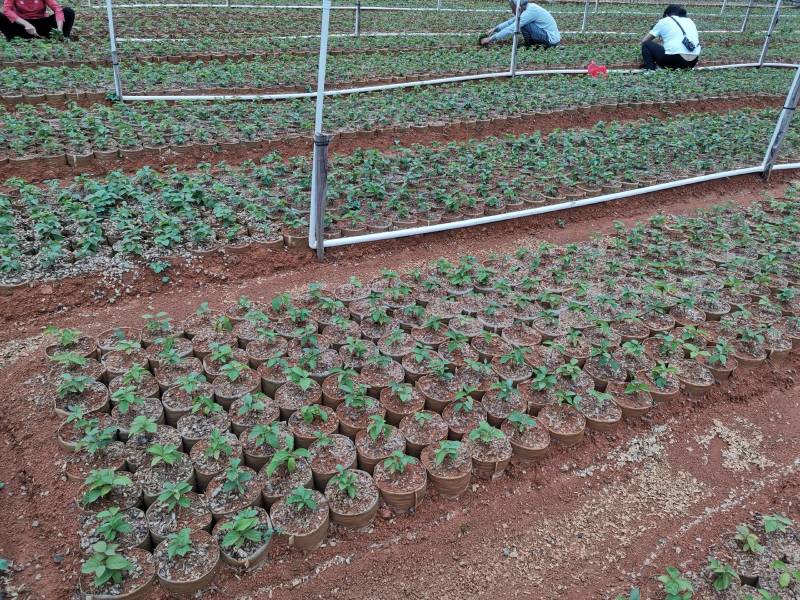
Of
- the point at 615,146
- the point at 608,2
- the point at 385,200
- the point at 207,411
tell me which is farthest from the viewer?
the point at 608,2

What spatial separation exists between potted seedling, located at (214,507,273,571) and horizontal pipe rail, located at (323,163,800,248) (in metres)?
2.57

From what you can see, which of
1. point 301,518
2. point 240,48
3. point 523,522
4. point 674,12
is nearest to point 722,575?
point 523,522

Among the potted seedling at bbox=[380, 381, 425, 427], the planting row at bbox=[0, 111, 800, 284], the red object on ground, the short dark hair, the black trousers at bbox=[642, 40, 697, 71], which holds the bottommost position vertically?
the potted seedling at bbox=[380, 381, 425, 427]

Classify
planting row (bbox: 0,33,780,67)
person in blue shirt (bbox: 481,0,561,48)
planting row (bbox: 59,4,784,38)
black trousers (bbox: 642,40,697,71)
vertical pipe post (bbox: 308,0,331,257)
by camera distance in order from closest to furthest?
vertical pipe post (bbox: 308,0,331,257) → planting row (bbox: 0,33,780,67) → black trousers (bbox: 642,40,697,71) → planting row (bbox: 59,4,784,38) → person in blue shirt (bbox: 481,0,561,48)

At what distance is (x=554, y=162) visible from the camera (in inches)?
259

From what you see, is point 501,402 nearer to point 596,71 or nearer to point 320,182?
point 320,182

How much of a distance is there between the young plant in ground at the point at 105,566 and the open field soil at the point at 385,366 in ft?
0.05

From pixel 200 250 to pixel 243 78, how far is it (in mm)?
5273

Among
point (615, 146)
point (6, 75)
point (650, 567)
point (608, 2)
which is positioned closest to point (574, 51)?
point (615, 146)

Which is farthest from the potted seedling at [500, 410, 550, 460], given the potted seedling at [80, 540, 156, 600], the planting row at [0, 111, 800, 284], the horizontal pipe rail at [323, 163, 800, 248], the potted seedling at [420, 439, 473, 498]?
the planting row at [0, 111, 800, 284]

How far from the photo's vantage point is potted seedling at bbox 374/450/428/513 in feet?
9.00

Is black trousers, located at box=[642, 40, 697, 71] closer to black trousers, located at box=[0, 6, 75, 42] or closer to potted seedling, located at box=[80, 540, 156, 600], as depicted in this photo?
black trousers, located at box=[0, 6, 75, 42]

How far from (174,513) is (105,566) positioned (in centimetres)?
36

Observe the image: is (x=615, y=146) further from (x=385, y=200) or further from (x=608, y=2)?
(x=608, y=2)
